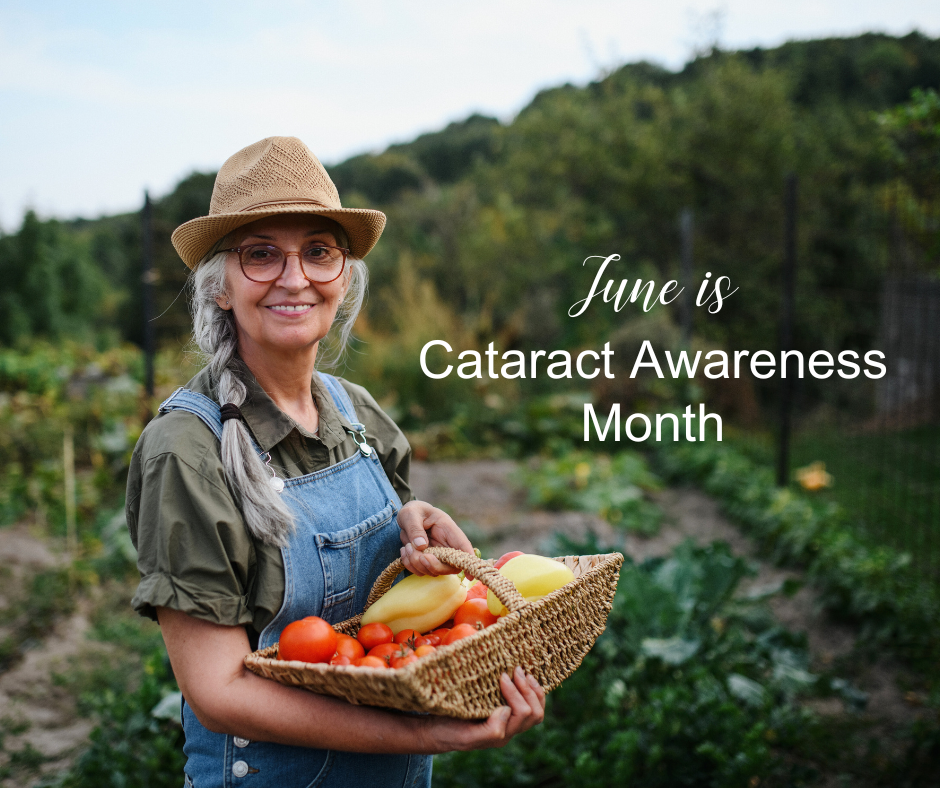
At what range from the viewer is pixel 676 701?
252cm

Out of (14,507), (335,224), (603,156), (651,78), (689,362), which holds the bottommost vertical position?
(14,507)

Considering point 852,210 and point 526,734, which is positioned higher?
point 852,210

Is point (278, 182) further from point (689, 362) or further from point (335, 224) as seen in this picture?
point (689, 362)

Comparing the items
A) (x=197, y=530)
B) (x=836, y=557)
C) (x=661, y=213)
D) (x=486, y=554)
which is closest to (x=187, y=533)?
(x=197, y=530)

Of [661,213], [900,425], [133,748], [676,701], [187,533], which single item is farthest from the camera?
[661,213]

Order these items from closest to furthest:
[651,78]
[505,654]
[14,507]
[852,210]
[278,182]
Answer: [505,654] → [278,182] → [14,507] → [852,210] → [651,78]

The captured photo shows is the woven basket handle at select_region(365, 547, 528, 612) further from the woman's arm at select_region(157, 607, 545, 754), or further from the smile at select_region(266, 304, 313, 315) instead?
the smile at select_region(266, 304, 313, 315)

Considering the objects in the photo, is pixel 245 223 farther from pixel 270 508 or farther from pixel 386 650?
pixel 386 650

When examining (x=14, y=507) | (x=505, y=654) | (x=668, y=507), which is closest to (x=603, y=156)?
(x=668, y=507)

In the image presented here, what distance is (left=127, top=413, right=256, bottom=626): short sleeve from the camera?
1170mm

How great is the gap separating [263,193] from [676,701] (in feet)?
7.15

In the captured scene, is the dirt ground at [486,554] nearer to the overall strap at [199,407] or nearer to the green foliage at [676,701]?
the green foliage at [676,701]

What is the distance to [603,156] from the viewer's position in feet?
Result: 43.5

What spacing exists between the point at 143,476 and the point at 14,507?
4837mm
